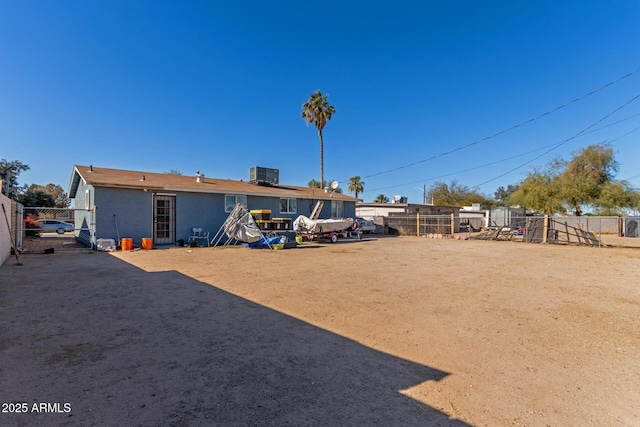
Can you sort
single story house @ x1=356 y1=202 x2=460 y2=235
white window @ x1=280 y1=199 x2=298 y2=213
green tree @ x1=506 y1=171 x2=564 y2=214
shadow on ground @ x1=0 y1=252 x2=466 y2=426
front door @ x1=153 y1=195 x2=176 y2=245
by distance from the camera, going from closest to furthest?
shadow on ground @ x1=0 y1=252 x2=466 y2=426 < front door @ x1=153 y1=195 x2=176 y2=245 < white window @ x1=280 y1=199 x2=298 y2=213 < single story house @ x1=356 y1=202 x2=460 y2=235 < green tree @ x1=506 y1=171 x2=564 y2=214

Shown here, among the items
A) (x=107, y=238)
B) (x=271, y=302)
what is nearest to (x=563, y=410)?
(x=271, y=302)

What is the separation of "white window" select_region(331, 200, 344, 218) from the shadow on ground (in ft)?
60.2

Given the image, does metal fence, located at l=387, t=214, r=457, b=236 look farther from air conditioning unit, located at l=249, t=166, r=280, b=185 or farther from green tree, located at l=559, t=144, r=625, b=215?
green tree, located at l=559, t=144, r=625, b=215

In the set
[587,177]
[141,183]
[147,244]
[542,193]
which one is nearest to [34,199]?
[141,183]

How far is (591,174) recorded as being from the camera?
34.9 metres

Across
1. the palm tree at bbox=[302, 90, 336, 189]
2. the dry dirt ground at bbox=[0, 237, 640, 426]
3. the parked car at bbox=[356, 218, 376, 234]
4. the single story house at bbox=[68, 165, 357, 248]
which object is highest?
the palm tree at bbox=[302, 90, 336, 189]

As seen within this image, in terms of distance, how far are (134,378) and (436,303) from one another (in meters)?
5.05

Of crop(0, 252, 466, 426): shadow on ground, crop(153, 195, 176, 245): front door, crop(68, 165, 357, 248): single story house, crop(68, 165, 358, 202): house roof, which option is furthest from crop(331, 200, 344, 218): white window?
crop(0, 252, 466, 426): shadow on ground

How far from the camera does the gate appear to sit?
12.9 metres

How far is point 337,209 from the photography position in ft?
79.4

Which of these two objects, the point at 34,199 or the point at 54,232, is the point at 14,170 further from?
the point at 54,232

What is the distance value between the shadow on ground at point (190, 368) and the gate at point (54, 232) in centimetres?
929

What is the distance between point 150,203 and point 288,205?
854 centimetres

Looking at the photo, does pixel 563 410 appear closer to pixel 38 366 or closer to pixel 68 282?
pixel 38 366
